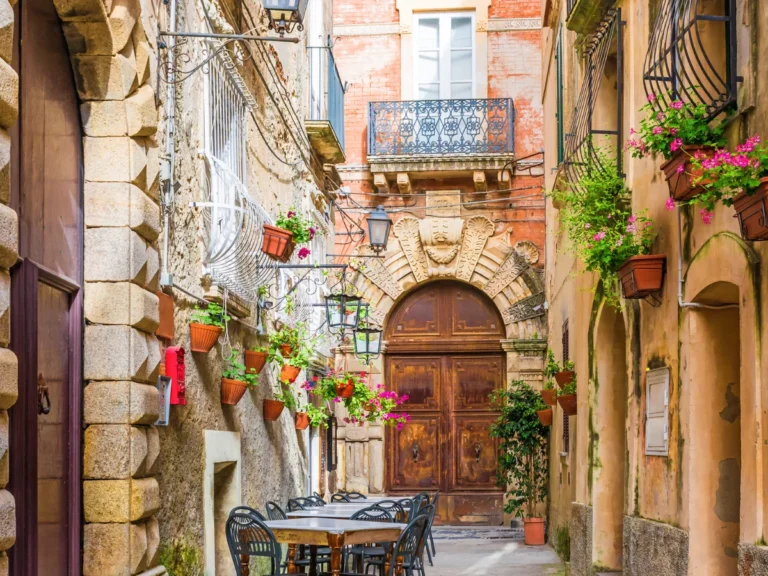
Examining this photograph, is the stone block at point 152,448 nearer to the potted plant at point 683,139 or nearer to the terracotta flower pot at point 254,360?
the potted plant at point 683,139

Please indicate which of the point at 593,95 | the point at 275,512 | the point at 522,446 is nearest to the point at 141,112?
the point at 593,95

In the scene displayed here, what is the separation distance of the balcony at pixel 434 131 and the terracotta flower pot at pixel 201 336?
9.31m

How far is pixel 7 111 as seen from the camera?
405 cm

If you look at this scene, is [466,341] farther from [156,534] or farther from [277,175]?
[156,534]

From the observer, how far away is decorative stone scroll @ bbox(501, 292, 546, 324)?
16.5m

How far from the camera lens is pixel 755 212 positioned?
4.46m

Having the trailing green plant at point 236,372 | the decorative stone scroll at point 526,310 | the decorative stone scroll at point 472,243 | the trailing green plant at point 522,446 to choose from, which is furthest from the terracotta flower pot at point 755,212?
the decorative stone scroll at point 472,243

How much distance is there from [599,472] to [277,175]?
4.48 metres

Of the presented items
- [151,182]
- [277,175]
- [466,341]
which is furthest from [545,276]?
[151,182]

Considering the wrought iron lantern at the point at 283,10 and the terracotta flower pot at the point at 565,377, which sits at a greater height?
the wrought iron lantern at the point at 283,10

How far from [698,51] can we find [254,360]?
176 inches

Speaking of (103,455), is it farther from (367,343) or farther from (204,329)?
(367,343)

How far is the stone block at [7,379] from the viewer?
13.1 ft

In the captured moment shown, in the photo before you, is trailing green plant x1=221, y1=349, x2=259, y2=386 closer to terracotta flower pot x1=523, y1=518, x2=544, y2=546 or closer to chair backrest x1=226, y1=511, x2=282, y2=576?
chair backrest x1=226, y1=511, x2=282, y2=576
